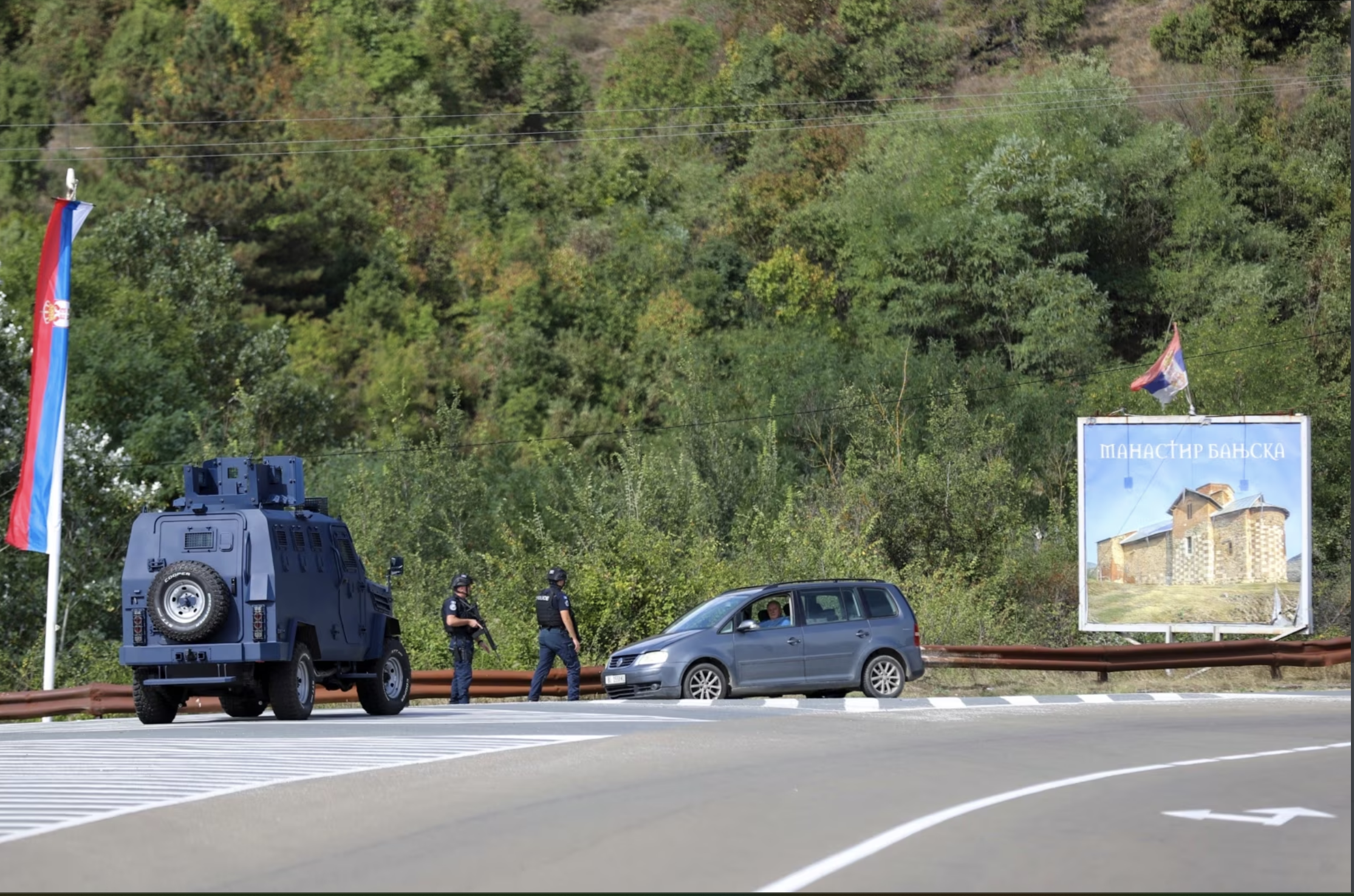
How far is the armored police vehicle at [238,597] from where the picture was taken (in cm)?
2016

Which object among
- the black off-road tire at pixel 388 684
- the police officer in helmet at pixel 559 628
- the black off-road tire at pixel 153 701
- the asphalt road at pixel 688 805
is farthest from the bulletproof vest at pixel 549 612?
the black off-road tire at pixel 153 701

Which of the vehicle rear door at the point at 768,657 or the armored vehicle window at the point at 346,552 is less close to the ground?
the armored vehicle window at the point at 346,552

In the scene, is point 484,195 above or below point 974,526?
above

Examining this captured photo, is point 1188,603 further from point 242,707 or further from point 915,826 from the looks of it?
point 915,826

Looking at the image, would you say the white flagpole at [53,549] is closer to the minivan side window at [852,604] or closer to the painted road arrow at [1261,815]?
the minivan side window at [852,604]

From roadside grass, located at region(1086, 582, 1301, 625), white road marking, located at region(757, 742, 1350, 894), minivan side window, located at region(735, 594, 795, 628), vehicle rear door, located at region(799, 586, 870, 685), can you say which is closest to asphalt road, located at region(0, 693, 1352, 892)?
white road marking, located at region(757, 742, 1350, 894)

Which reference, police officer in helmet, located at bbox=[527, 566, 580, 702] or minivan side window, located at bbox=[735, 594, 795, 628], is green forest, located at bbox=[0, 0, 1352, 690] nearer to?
police officer in helmet, located at bbox=[527, 566, 580, 702]

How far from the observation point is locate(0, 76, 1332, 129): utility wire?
78.6m

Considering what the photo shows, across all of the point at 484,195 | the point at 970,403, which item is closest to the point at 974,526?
the point at 970,403

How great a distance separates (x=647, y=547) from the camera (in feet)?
101

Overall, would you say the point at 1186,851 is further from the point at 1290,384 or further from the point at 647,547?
the point at 1290,384

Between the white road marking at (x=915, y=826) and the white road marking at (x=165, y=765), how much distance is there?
486cm

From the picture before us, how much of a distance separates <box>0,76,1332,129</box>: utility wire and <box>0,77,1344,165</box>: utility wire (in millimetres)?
903

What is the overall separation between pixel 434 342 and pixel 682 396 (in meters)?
23.8
